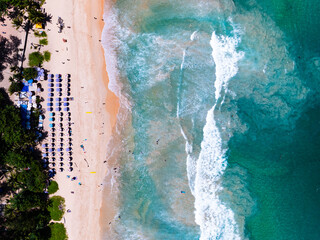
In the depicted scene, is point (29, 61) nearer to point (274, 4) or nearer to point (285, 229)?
point (274, 4)

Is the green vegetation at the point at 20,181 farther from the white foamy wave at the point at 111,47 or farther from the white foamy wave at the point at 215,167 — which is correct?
the white foamy wave at the point at 215,167

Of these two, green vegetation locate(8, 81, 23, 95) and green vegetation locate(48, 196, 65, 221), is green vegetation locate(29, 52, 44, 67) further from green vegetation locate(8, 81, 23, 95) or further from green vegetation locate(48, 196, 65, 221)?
green vegetation locate(48, 196, 65, 221)

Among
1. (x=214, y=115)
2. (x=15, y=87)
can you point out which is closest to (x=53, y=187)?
(x=15, y=87)

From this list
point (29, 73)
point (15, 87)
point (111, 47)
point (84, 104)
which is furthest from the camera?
point (84, 104)

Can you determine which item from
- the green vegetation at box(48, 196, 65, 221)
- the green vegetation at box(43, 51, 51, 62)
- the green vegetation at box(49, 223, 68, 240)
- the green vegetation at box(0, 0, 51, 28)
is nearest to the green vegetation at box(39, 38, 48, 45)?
the green vegetation at box(43, 51, 51, 62)

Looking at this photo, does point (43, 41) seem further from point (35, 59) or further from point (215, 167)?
point (215, 167)

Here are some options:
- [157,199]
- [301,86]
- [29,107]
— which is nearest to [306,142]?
[301,86]
